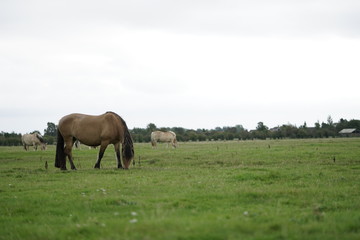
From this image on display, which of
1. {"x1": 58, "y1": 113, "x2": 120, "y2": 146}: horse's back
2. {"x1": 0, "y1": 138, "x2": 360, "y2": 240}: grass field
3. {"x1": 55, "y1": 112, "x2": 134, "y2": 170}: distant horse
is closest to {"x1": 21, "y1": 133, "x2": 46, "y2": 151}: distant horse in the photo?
{"x1": 55, "y1": 112, "x2": 134, "y2": 170}: distant horse

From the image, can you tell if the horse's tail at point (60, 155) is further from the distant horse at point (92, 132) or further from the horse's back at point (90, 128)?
the horse's back at point (90, 128)

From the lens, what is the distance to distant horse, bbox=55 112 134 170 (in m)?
18.7

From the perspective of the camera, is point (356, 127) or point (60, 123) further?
point (356, 127)

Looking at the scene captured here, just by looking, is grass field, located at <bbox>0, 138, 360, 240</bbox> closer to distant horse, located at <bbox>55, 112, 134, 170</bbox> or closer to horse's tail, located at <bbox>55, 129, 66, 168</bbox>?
distant horse, located at <bbox>55, 112, 134, 170</bbox>

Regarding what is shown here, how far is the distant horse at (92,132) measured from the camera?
1867cm

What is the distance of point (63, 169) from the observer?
738 inches

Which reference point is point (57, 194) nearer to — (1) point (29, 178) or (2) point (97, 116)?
(1) point (29, 178)

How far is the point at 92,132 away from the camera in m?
18.8

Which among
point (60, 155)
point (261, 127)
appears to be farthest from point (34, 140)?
point (261, 127)

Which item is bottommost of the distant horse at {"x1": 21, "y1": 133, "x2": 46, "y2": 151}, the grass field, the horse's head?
the grass field

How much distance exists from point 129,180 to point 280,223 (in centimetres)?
744

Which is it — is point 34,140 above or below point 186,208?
above

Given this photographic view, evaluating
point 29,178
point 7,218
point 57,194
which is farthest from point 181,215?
point 29,178

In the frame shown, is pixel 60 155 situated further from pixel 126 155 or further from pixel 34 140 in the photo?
pixel 34 140
